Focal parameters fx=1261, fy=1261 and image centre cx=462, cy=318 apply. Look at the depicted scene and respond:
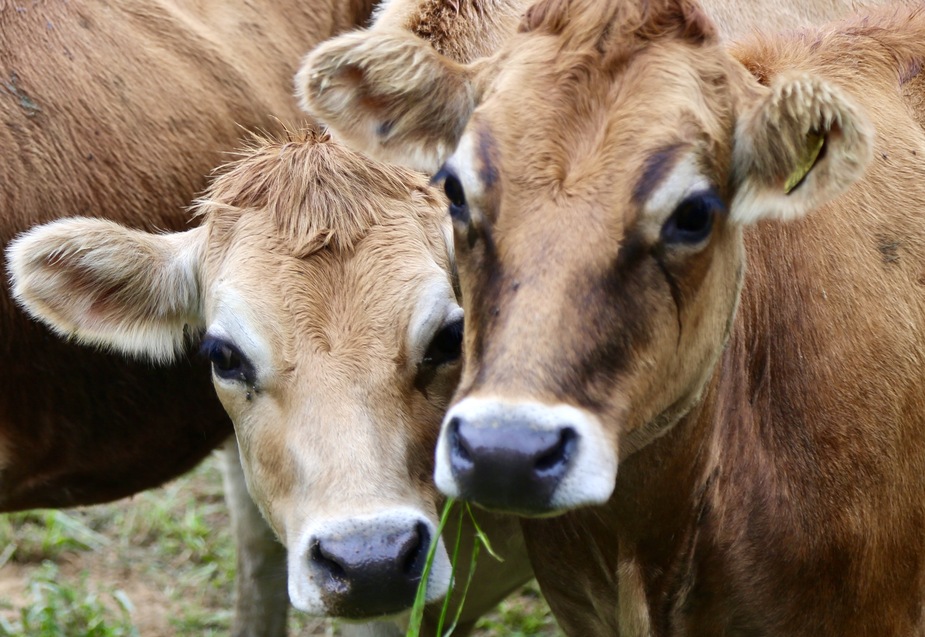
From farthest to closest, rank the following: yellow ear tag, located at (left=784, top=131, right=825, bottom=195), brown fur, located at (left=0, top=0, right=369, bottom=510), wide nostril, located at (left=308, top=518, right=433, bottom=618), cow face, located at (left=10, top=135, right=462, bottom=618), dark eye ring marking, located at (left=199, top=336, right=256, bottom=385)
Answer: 1. brown fur, located at (left=0, top=0, right=369, bottom=510)
2. dark eye ring marking, located at (left=199, top=336, right=256, bottom=385)
3. cow face, located at (left=10, top=135, right=462, bottom=618)
4. wide nostril, located at (left=308, top=518, right=433, bottom=618)
5. yellow ear tag, located at (left=784, top=131, right=825, bottom=195)

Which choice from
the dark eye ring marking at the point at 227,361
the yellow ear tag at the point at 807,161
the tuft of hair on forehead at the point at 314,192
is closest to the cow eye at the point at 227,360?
the dark eye ring marking at the point at 227,361

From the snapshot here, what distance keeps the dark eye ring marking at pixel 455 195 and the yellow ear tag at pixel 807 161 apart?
885mm

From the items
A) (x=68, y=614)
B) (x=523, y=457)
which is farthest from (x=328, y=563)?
(x=68, y=614)

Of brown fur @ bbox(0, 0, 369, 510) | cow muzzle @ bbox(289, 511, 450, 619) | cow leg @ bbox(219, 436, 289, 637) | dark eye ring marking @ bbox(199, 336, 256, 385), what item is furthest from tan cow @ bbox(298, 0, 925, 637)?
cow leg @ bbox(219, 436, 289, 637)

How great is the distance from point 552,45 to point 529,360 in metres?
0.96

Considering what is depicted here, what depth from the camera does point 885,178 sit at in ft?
14.3

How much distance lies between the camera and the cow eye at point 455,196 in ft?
11.5

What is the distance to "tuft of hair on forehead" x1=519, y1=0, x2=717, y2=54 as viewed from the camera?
347cm

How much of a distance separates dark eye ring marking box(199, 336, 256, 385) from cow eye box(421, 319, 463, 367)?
560 mm

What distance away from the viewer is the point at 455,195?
3.55m

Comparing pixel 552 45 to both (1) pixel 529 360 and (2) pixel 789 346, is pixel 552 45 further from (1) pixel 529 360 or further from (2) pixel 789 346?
(2) pixel 789 346

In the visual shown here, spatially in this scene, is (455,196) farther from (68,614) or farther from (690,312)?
(68,614)

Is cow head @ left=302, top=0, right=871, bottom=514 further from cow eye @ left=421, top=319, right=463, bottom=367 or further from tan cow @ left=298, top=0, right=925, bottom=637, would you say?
cow eye @ left=421, top=319, right=463, bottom=367

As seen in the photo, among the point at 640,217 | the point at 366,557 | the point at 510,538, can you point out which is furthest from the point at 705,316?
the point at 510,538
